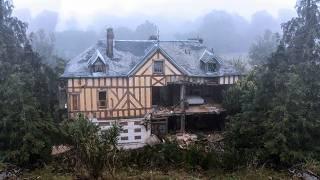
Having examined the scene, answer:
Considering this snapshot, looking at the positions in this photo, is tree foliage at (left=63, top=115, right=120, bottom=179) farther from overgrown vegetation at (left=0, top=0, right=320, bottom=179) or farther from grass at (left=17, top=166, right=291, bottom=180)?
overgrown vegetation at (left=0, top=0, right=320, bottom=179)

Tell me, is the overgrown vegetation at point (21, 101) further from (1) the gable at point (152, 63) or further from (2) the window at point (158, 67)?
(2) the window at point (158, 67)

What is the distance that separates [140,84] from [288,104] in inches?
414

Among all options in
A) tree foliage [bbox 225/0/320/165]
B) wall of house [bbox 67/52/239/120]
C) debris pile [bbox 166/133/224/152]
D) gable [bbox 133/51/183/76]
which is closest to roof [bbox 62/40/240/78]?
gable [bbox 133/51/183/76]

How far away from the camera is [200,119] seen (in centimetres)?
3316

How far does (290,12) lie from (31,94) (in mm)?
123222

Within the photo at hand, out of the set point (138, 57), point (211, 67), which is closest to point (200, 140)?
point (211, 67)

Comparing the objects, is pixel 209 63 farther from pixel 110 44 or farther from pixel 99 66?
pixel 99 66

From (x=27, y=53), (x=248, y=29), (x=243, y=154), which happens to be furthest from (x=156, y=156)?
(x=248, y=29)

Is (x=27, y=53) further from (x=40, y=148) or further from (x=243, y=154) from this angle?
(x=243, y=154)

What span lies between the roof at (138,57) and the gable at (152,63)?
0.54 feet

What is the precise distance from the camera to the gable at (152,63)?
2967cm

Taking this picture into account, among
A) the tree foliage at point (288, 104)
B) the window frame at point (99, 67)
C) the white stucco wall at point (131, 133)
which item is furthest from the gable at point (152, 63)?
the tree foliage at point (288, 104)

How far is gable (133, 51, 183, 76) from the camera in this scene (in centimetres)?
2967

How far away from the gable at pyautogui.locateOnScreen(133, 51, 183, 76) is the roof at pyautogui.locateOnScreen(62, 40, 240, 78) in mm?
166
